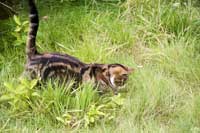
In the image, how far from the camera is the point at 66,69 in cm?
357

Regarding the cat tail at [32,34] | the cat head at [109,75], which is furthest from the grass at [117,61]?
the cat tail at [32,34]

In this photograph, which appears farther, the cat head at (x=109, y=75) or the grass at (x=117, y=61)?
the cat head at (x=109, y=75)

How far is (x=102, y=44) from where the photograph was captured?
420 cm

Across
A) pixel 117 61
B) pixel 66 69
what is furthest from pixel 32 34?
pixel 117 61

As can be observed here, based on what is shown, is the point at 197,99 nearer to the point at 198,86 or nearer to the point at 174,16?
the point at 198,86

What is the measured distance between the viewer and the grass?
340cm

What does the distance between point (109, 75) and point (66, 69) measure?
30cm

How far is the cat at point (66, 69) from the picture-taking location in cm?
356

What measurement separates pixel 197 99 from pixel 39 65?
1106 mm

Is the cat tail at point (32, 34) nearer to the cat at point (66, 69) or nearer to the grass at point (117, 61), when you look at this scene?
the cat at point (66, 69)

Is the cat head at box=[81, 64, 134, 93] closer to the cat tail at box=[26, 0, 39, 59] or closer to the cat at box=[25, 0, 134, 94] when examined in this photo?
the cat at box=[25, 0, 134, 94]

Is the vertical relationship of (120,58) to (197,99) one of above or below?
above

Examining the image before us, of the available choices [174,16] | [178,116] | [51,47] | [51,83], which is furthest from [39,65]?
[174,16]

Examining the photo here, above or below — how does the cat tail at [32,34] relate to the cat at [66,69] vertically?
above
